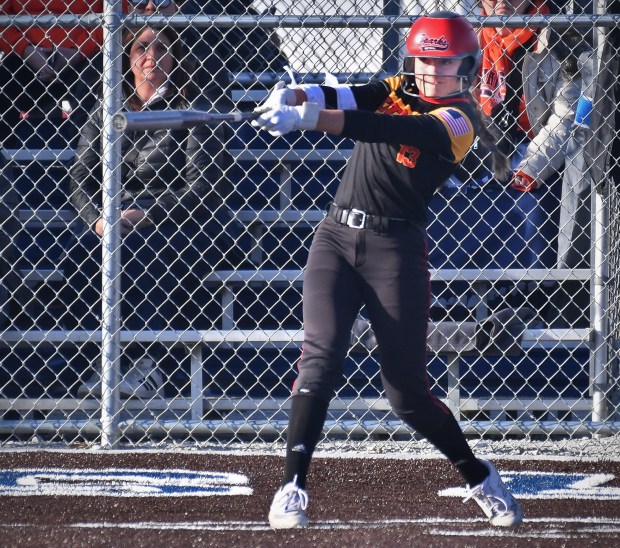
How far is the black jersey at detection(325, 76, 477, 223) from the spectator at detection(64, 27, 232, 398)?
1584 mm

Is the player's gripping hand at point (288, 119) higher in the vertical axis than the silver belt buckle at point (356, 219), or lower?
higher

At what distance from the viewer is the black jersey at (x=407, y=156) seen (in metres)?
3.05

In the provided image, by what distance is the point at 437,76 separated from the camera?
128 inches

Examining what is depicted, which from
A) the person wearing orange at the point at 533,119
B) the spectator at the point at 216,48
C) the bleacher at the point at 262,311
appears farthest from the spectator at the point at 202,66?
the person wearing orange at the point at 533,119

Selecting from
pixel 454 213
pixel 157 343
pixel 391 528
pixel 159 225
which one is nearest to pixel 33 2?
pixel 159 225

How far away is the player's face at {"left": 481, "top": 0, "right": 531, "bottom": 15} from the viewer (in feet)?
17.4

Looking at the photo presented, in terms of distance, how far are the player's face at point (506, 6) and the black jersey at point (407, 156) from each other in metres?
2.14

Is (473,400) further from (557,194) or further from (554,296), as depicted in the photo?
(557,194)

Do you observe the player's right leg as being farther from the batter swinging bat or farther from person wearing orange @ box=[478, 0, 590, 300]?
person wearing orange @ box=[478, 0, 590, 300]

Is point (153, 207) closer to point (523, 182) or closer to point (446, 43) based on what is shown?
point (523, 182)

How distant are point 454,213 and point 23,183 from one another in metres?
2.61

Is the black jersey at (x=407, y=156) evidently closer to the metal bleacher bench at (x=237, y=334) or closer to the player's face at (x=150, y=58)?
the metal bleacher bench at (x=237, y=334)

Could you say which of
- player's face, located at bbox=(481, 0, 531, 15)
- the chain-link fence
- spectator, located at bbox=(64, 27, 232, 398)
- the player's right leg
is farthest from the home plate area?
player's face, located at bbox=(481, 0, 531, 15)

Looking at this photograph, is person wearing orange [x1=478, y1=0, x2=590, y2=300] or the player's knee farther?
person wearing orange [x1=478, y1=0, x2=590, y2=300]
